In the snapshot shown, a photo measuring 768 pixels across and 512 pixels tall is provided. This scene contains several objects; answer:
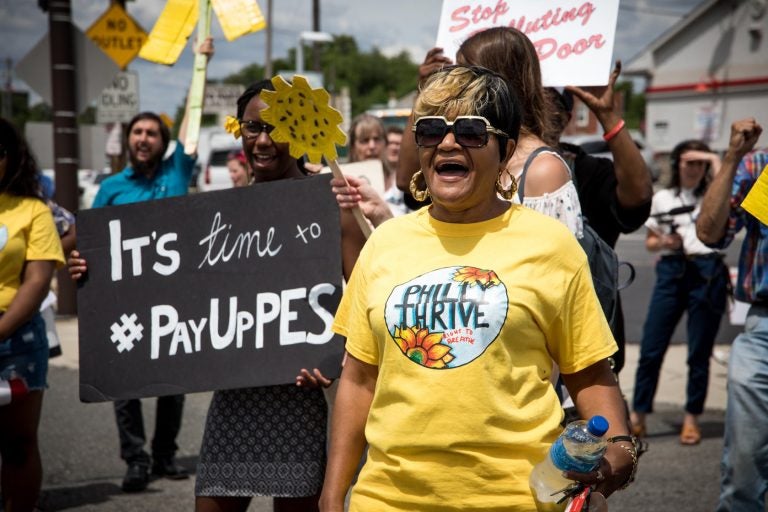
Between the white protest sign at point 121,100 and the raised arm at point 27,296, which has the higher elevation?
the white protest sign at point 121,100

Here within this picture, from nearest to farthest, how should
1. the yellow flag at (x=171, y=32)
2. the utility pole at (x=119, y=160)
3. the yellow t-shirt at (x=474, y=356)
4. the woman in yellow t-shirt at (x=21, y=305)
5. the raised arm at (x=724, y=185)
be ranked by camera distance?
the yellow t-shirt at (x=474, y=356) → the raised arm at (x=724, y=185) → the yellow flag at (x=171, y=32) → the woman in yellow t-shirt at (x=21, y=305) → the utility pole at (x=119, y=160)

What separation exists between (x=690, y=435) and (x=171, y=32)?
4.34 metres

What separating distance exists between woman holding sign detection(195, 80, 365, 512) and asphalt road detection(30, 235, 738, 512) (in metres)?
2.19

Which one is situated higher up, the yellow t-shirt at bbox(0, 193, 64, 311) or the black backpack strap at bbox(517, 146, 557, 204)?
the black backpack strap at bbox(517, 146, 557, 204)

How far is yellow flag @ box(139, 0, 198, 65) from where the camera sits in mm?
4359

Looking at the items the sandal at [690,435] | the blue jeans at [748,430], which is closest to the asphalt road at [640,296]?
the sandal at [690,435]

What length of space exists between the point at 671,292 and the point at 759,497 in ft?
11.5

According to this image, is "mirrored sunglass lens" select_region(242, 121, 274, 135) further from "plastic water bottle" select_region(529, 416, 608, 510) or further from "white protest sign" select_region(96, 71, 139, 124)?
A: "white protest sign" select_region(96, 71, 139, 124)

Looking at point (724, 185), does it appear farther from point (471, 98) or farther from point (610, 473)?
point (610, 473)

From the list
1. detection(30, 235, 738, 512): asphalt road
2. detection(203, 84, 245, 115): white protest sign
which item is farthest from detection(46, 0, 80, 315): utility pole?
detection(203, 84, 245, 115): white protest sign

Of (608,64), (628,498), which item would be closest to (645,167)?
A: (608,64)

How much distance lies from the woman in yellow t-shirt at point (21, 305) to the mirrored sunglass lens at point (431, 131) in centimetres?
257

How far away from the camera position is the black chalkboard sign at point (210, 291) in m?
3.55

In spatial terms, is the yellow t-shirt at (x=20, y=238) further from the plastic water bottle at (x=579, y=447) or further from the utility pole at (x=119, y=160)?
the utility pole at (x=119, y=160)
